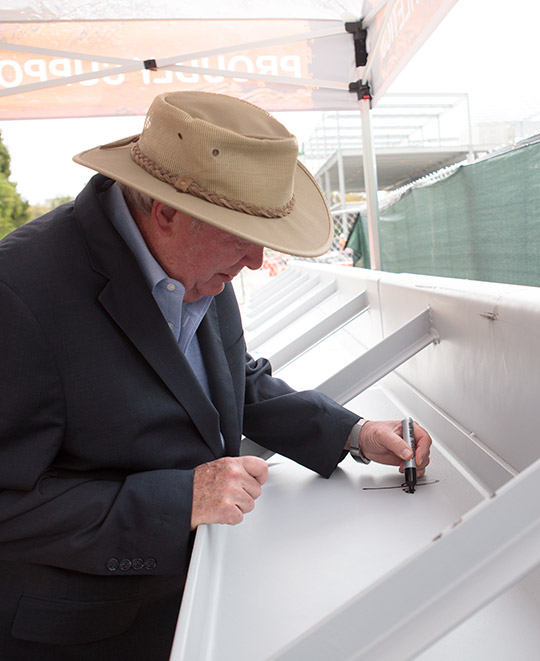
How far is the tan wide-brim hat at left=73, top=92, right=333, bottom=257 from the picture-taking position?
876 millimetres

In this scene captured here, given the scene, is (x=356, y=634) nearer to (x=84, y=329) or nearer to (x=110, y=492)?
(x=110, y=492)

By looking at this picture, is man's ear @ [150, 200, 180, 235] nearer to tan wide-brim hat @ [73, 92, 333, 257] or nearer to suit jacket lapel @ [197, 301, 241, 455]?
tan wide-brim hat @ [73, 92, 333, 257]

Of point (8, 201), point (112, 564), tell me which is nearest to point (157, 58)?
point (112, 564)

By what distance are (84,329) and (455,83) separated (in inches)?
811

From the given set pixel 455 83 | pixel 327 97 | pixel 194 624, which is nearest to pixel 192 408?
pixel 194 624

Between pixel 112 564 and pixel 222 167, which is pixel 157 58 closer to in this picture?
pixel 222 167

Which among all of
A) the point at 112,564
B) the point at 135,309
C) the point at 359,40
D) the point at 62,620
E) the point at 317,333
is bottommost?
the point at 62,620

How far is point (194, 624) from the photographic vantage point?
75cm

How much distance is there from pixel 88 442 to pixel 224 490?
0.25 metres

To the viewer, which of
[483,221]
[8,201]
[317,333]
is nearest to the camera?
[317,333]

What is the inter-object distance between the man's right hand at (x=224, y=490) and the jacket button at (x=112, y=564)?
0.45ft

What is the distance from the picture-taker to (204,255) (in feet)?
3.32

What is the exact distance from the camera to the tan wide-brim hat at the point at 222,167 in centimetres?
88

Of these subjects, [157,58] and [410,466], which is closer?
[410,466]
